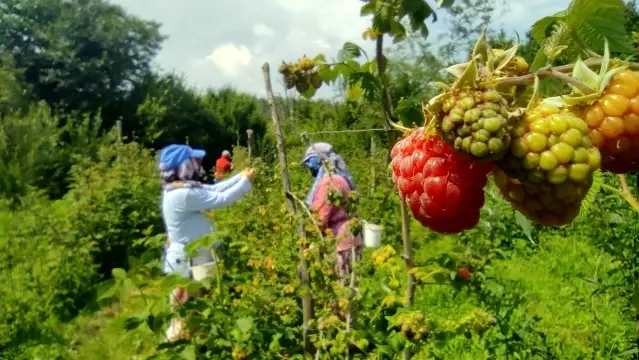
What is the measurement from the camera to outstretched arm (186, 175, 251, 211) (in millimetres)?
4211

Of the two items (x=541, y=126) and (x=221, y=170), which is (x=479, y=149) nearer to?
(x=541, y=126)

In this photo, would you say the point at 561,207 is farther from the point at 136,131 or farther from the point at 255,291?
the point at 136,131

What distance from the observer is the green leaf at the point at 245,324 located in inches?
81.4

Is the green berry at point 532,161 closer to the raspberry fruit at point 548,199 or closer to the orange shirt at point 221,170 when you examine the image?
the raspberry fruit at point 548,199

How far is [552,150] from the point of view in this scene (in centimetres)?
48

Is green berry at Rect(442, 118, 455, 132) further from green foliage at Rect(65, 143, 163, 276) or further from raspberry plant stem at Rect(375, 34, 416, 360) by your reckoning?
green foliage at Rect(65, 143, 163, 276)

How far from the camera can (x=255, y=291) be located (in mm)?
2504

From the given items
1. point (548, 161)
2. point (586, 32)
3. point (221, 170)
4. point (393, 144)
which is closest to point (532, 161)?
point (548, 161)

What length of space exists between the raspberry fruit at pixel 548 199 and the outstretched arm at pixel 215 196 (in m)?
3.75

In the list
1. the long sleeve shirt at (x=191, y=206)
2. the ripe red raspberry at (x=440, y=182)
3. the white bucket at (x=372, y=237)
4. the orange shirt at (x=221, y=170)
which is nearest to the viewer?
the ripe red raspberry at (x=440, y=182)

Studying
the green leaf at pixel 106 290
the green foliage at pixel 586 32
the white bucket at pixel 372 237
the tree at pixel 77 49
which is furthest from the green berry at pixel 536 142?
the tree at pixel 77 49

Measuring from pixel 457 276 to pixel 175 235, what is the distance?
2.81m

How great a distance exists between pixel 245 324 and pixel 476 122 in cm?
169

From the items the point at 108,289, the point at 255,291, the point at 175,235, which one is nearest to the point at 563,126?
the point at 108,289
